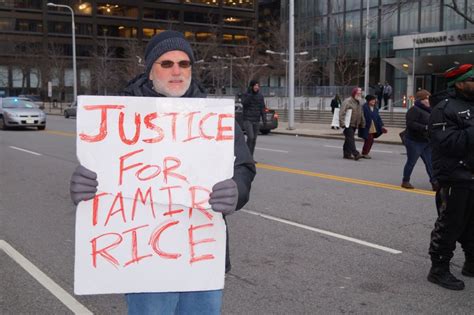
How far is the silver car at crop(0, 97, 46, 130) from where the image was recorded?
24.0 metres

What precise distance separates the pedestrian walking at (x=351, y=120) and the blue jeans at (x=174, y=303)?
39.5ft

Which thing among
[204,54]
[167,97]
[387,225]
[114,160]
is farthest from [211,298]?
[204,54]

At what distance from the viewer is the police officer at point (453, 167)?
472 centimetres

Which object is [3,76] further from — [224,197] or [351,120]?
[224,197]

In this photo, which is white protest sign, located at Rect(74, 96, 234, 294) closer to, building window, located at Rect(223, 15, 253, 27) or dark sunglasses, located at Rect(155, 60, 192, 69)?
dark sunglasses, located at Rect(155, 60, 192, 69)

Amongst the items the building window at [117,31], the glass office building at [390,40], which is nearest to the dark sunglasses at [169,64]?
the glass office building at [390,40]

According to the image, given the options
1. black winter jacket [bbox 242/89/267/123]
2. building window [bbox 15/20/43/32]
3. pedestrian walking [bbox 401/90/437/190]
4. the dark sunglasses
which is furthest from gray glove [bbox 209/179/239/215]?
building window [bbox 15/20/43/32]

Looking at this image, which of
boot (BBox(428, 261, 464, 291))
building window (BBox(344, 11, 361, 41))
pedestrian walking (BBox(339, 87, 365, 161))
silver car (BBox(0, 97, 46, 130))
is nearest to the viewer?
boot (BBox(428, 261, 464, 291))

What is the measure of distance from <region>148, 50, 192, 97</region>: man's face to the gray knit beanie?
2cm

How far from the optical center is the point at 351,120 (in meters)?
14.5

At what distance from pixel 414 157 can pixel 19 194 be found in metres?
6.68

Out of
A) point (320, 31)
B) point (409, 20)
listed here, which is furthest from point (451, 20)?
point (320, 31)

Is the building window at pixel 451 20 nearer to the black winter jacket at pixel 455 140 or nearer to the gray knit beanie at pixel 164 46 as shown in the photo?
the black winter jacket at pixel 455 140

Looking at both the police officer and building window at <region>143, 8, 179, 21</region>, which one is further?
building window at <region>143, 8, 179, 21</region>
